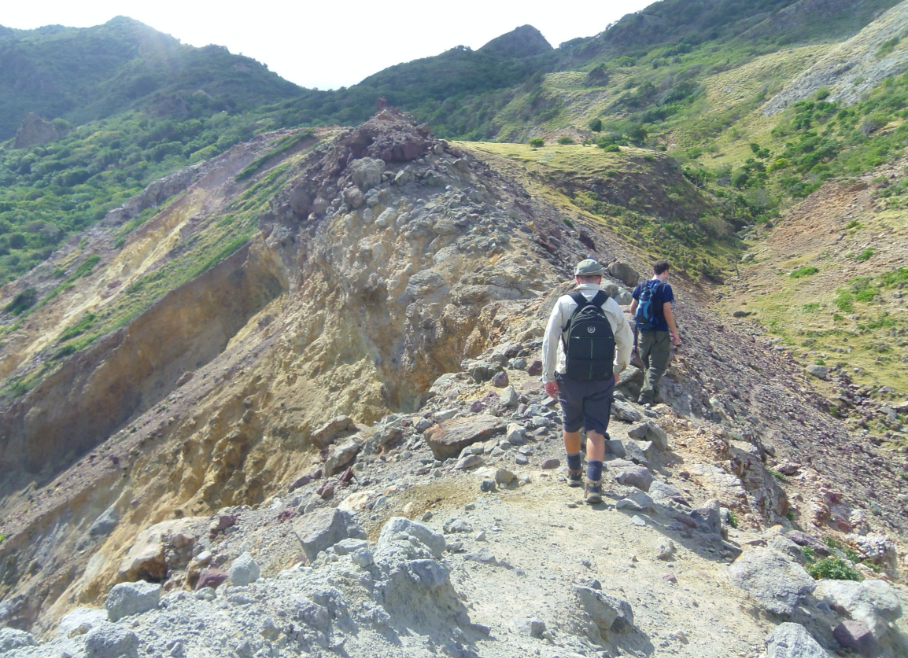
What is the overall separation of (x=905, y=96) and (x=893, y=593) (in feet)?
85.8

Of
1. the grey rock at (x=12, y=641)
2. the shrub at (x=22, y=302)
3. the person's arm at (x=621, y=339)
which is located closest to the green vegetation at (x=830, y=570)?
the person's arm at (x=621, y=339)

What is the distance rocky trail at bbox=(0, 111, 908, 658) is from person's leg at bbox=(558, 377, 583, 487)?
0.15 m

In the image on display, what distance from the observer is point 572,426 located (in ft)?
15.0

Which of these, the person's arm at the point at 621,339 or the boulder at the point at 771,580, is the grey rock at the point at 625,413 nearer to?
the person's arm at the point at 621,339

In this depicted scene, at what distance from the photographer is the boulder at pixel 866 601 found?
3.12 metres

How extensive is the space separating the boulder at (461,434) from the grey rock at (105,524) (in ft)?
33.0

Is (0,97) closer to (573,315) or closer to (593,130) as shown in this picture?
(593,130)

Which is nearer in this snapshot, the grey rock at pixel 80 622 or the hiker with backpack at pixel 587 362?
the grey rock at pixel 80 622

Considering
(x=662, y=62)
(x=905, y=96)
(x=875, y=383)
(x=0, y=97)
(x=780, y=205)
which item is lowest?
(x=875, y=383)

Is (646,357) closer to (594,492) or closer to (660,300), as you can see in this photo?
(660,300)

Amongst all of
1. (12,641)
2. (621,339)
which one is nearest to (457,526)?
(621,339)

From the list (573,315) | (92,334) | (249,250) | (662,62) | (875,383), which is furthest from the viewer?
(662,62)

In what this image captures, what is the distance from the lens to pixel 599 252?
1467 cm

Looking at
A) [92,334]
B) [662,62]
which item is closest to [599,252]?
[92,334]
